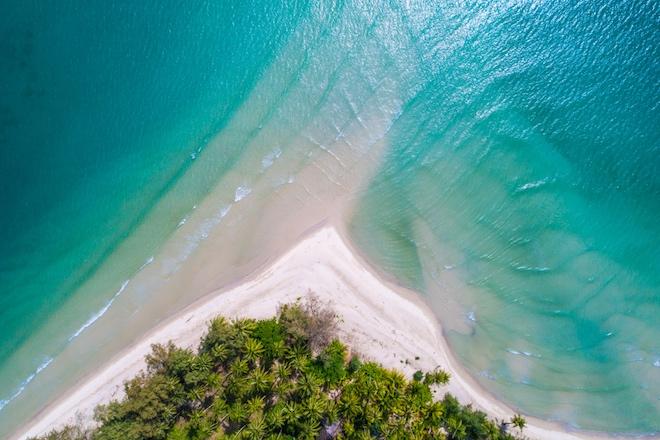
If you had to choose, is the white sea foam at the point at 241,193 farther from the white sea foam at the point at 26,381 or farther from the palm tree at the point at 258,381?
the white sea foam at the point at 26,381

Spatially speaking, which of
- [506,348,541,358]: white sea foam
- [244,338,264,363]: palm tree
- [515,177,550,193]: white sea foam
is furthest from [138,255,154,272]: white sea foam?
[515,177,550,193]: white sea foam

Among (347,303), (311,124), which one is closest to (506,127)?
(311,124)

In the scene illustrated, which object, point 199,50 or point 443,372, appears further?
point 199,50

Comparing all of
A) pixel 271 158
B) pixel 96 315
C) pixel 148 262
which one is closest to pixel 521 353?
pixel 271 158

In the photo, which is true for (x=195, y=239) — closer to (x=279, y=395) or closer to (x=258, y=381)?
(x=258, y=381)

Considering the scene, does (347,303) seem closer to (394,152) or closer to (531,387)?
(394,152)

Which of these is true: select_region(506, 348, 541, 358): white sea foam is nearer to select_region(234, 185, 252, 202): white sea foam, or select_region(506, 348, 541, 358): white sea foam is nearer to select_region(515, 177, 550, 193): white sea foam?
select_region(515, 177, 550, 193): white sea foam
